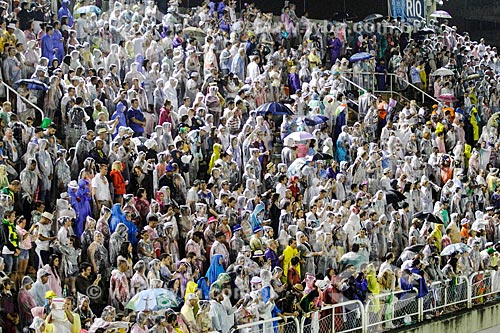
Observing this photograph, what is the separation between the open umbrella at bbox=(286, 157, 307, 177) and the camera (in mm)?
22453

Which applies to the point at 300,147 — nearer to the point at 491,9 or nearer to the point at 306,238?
the point at 306,238

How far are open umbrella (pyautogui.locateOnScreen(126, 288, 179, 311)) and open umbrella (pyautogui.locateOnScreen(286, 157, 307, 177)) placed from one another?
7199 millimetres

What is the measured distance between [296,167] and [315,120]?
2.16m

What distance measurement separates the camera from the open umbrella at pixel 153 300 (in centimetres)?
1548

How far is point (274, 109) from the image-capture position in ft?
77.8

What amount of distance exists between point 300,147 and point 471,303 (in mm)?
4721

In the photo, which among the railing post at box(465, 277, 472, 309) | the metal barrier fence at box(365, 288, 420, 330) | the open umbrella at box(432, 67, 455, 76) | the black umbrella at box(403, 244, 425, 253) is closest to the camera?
the metal barrier fence at box(365, 288, 420, 330)

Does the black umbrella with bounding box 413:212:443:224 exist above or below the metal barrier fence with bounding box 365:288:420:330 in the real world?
above

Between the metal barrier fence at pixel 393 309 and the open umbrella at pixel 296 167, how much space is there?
3.62m

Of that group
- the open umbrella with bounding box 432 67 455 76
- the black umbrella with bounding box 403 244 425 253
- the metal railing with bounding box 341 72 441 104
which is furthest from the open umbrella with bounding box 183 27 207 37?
the black umbrella with bounding box 403 244 425 253

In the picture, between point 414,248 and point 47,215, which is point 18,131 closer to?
point 47,215

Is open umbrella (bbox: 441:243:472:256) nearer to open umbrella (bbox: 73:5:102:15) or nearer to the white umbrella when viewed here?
open umbrella (bbox: 73:5:102:15)

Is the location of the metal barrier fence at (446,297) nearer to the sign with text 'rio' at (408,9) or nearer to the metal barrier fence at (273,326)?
the metal barrier fence at (273,326)

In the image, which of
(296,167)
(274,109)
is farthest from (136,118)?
(274,109)
